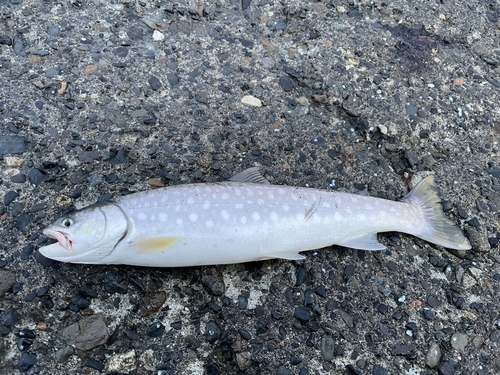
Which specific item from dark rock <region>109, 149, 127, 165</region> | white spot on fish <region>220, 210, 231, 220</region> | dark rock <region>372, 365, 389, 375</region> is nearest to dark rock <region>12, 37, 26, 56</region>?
dark rock <region>109, 149, 127, 165</region>

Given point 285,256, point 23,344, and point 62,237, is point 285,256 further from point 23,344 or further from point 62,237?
point 23,344

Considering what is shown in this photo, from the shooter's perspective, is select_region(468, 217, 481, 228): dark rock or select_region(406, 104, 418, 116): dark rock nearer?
select_region(468, 217, 481, 228): dark rock

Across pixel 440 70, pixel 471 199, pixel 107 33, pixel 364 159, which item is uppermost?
pixel 107 33

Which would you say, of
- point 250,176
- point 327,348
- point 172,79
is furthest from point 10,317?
point 172,79

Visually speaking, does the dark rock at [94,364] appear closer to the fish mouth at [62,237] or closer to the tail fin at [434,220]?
the fish mouth at [62,237]

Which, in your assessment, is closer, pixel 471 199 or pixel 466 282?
pixel 466 282

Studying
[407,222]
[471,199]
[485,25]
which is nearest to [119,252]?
[407,222]

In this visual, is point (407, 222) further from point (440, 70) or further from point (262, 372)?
point (440, 70)

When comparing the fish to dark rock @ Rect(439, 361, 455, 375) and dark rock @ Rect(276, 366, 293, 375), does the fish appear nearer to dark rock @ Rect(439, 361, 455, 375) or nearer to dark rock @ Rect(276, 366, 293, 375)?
dark rock @ Rect(276, 366, 293, 375)
